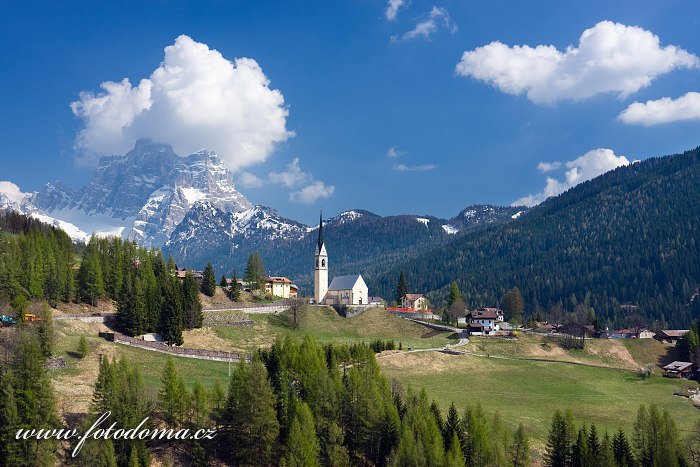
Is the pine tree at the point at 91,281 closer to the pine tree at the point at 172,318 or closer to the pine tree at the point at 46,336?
the pine tree at the point at 172,318

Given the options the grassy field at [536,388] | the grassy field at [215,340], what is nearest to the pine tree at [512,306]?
the grassy field at [215,340]

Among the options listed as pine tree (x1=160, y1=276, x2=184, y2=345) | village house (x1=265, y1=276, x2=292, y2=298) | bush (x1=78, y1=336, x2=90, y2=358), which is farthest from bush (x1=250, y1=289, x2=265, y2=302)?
bush (x1=78, y1=336, x2=90, y2=358)

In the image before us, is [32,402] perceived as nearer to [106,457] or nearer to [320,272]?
[106,457]

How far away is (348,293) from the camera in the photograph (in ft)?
477

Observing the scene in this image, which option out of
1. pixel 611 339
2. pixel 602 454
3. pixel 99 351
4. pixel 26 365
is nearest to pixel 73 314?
pixel 99 351

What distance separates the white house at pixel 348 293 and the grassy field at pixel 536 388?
1998 inches

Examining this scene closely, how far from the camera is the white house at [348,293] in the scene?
144500 mm

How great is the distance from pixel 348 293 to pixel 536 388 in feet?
215

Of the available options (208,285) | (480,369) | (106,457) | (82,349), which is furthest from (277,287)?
Result: (106,457)

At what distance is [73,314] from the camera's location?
87.5 metres

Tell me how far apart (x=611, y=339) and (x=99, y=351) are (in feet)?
314

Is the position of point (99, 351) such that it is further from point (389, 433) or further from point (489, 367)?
point (489, 367)

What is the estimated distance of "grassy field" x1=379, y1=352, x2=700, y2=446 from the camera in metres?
71.8

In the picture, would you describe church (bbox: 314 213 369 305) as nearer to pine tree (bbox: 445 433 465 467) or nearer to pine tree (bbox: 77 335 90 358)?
pine tree (bbox: 77 335 90 358)
